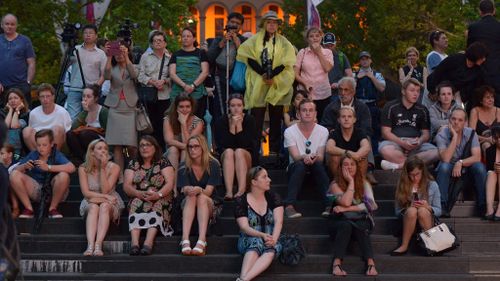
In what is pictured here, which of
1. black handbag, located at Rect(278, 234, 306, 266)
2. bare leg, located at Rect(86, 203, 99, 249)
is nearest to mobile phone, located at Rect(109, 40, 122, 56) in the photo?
bare leg, located at Rect(86, 203, 99, 249)

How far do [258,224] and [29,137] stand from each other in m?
3.67

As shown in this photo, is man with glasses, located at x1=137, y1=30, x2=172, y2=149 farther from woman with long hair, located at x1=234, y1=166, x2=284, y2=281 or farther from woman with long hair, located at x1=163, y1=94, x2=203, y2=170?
woman with long hair, located at x1=234, y1=166, x2=284, y2=281

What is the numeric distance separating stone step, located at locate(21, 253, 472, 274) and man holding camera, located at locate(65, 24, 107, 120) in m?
3.55

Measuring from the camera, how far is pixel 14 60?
655 inches

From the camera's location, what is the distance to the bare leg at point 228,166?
46.2ft

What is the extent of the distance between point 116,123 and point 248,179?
2744 mm

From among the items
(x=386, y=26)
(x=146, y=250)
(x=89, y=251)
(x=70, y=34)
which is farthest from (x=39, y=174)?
(x=386, y=26)

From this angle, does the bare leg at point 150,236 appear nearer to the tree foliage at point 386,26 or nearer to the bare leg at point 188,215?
the bare leg at point 188,215

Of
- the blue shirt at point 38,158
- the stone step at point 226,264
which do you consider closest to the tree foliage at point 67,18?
the blue shirt at point 38,158

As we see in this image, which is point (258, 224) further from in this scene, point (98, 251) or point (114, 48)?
point (114, 48)

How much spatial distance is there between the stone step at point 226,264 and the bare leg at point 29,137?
215 centimetres

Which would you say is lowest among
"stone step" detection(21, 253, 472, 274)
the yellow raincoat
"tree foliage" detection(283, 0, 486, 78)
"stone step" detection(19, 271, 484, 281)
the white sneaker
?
"stone step" detection(19, 271, 484, 281)

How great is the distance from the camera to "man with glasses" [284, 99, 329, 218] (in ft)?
45.6

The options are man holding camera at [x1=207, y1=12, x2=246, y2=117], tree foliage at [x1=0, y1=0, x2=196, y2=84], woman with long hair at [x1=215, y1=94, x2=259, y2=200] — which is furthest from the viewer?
tree foliage at [x1=0, y1=0, x2=196, y2=84]
